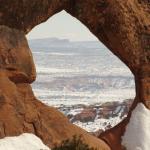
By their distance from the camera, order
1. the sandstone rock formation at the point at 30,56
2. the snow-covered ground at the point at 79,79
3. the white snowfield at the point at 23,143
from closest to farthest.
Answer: the white snowfield at the point at 23,143 → the sandstone rock formation at the point at 30,56 → the snow-covered ground at the point at 79,79

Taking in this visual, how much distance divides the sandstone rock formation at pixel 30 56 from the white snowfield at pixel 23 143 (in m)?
0.40

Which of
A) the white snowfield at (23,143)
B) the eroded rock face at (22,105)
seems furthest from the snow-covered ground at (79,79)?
the white snowfield at (23,143)

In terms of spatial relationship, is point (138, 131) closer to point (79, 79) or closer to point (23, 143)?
point (23, 143)

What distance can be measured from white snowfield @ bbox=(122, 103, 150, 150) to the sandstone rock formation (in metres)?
0.43

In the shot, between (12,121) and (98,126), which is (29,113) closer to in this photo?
(12,121)

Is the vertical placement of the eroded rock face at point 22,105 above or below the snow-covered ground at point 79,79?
above

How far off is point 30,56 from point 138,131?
6702 mm

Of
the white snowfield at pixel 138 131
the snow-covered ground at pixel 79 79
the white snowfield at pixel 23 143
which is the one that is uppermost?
the white snowfield at pixel 23 143

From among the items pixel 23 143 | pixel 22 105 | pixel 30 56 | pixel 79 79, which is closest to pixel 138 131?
pixel 30 56

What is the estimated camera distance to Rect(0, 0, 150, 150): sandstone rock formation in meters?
21.9

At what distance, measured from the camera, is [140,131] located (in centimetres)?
2620

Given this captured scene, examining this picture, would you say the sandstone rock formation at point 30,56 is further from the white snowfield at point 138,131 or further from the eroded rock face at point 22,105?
the white snowfield at point 138,131

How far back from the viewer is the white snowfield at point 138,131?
84.6 feet

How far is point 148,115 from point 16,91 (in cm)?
761
